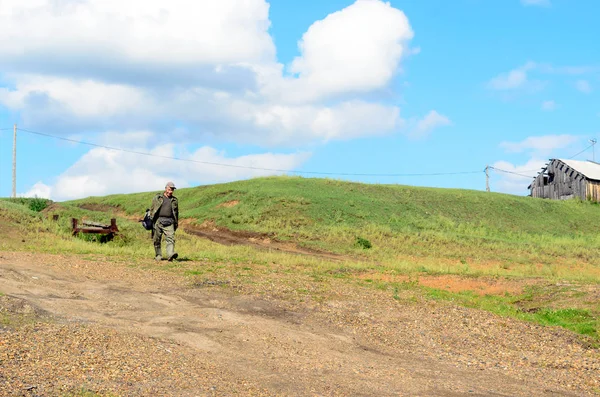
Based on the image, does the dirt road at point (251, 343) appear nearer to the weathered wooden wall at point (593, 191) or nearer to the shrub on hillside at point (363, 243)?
the shrub on hillside at point (363, 243)

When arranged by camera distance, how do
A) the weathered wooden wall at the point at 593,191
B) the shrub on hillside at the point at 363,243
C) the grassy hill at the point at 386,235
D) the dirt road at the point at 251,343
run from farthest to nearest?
the weathered wooden wall at the point at 593,191 → the shrub on hillside at the point at 363,243 → the grassy hill at the point at 386,235 → the dirt road at the point at 251,343

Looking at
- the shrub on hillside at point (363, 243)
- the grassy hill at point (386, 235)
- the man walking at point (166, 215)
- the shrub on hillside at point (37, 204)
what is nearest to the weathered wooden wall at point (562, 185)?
the grassy hill at point (386, 235)

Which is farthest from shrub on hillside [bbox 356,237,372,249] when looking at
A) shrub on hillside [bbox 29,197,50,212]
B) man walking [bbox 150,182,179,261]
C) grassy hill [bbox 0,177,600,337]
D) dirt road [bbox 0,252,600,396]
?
shrub on hillside [bbox 29,197,50,212]

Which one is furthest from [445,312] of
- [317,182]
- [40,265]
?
[317,182]

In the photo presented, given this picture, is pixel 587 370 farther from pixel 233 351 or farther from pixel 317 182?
pixel 317 182

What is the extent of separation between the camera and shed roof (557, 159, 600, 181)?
7412 cm

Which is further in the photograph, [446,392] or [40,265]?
[40,265]

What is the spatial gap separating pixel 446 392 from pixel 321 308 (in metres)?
5.24

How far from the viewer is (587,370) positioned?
436 inches

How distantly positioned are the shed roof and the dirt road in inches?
2608

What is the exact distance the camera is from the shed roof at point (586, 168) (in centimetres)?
7412

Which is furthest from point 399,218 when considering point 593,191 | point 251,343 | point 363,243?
point 251,343

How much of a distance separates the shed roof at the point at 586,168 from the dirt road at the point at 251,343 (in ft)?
217

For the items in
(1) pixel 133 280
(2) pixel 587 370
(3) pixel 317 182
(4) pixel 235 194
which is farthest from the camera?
(3) pixel 317 182
